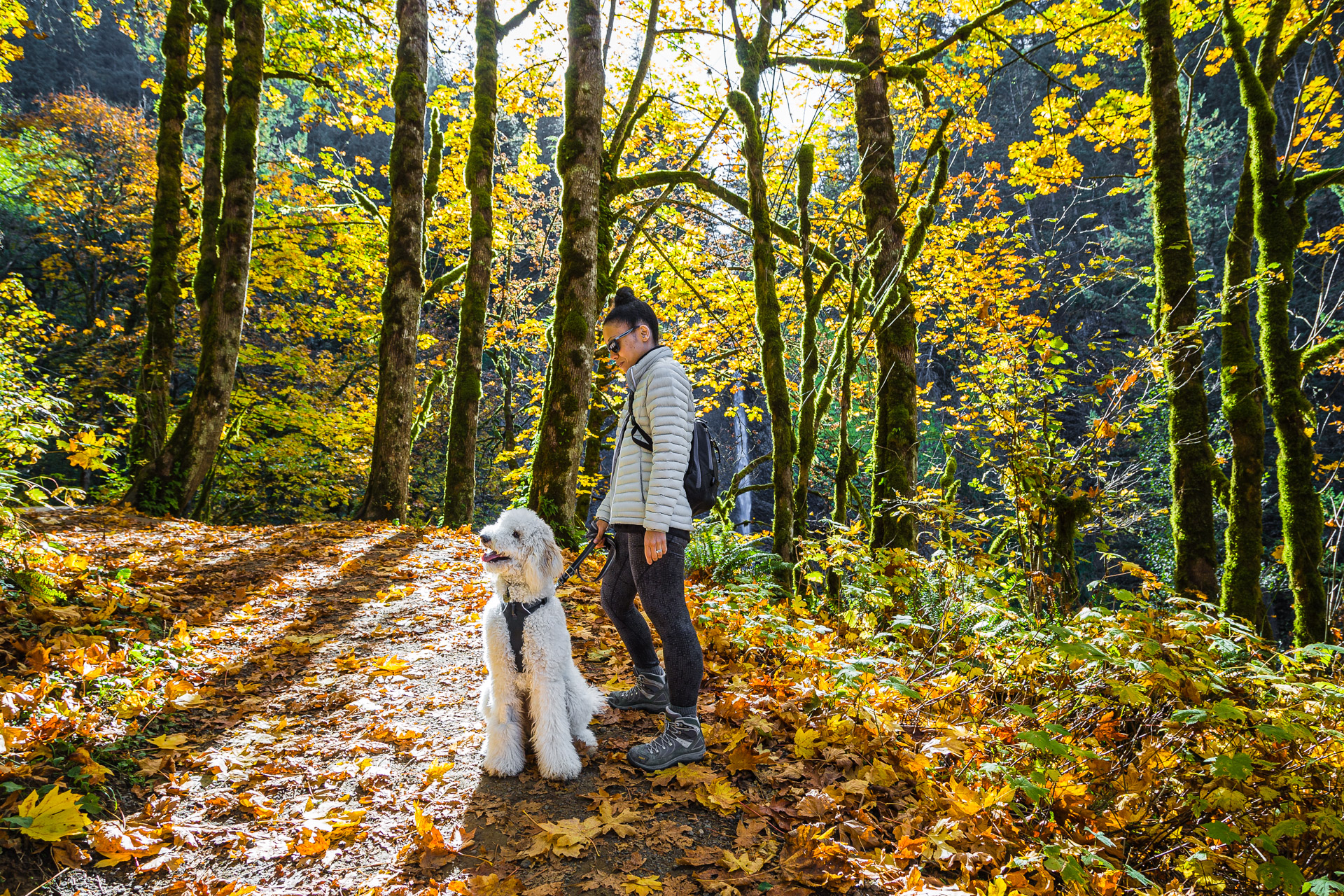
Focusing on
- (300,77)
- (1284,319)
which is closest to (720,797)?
(1284,319)

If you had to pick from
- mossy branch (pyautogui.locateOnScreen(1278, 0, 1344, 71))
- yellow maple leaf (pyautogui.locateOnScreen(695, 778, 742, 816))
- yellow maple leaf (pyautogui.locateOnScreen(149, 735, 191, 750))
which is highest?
mossy branch (pyautogui.locateOnScreen(1278, 0, 1344, 71))

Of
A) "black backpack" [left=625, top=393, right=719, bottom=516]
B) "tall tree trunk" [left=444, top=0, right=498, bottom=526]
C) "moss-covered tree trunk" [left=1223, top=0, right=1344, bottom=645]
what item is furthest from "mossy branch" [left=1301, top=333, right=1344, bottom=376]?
"tall tree trunk" [left=444, top=0, right=498, bottom=526]

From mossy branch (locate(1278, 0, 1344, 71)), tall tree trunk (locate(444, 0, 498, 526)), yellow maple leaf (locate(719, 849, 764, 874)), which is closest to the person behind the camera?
yellow maple leaf (locate(719, 849, 764, 874))

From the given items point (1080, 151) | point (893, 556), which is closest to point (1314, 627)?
point (893, 556)

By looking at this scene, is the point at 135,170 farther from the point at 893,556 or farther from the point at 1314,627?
the point at 1314,627

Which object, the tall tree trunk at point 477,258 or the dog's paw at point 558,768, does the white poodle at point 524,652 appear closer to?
the dog's paw at point 558,768

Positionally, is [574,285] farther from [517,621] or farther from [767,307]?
[517,621]

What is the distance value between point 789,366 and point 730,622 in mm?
11666

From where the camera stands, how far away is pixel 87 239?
1883cm

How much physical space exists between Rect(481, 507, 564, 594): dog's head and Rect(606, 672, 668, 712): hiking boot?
1.12 meters

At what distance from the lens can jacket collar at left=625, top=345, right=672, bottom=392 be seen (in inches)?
118

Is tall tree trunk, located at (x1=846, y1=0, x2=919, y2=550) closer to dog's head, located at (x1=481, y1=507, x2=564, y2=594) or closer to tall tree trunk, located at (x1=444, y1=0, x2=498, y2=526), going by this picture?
dog's head, located at (x1=481, y1=507, x2=564, y2=594)

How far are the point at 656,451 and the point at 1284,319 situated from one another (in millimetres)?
8899

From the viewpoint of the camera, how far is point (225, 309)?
9086 millimetres
